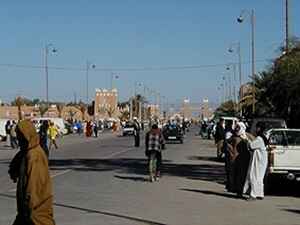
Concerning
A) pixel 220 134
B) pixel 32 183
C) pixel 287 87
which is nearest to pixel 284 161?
pixel 32 183

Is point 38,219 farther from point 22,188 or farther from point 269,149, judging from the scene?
point 269,149

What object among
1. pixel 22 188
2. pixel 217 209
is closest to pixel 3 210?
pixel 217 209

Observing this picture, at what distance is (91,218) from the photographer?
14148 mm

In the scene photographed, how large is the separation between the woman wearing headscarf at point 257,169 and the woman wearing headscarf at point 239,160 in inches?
11.4

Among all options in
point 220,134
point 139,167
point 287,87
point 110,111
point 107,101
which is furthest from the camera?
point 107,101

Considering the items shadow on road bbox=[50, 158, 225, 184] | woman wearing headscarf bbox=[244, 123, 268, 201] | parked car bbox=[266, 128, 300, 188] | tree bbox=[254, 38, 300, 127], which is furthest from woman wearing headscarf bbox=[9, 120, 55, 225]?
tree bbox=[254, 38, 300, 127]

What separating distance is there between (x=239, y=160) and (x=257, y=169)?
77 cm

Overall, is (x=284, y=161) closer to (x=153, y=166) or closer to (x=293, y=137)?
(x=293, y=137)

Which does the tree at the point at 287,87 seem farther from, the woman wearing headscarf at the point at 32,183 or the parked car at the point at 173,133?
the woman wearing headscarf at the point at 32,183

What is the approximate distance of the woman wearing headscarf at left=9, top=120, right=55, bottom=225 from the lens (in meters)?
7.07

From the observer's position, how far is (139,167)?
2994cm

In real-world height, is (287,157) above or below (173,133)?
below

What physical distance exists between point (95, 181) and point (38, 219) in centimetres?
1611

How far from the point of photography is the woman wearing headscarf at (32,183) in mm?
7066
